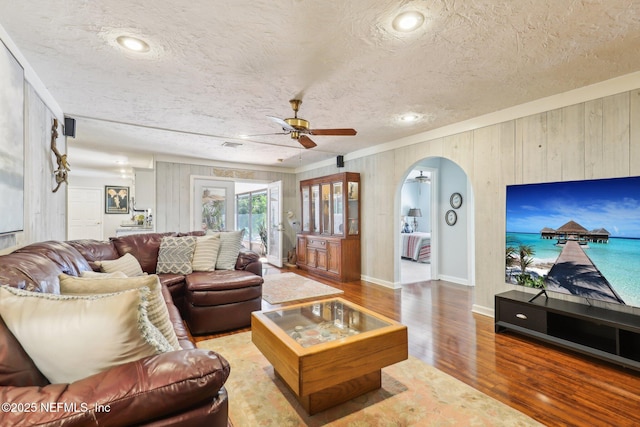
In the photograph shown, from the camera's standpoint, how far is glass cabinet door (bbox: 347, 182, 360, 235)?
5.41 metres

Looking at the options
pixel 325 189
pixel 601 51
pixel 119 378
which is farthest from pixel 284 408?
pixel 325 189

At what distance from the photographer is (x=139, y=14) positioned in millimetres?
1757

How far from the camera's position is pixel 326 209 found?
5941 mm

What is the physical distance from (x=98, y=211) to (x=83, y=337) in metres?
9.15

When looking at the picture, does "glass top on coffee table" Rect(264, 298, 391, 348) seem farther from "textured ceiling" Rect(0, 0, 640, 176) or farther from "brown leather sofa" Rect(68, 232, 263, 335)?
"textured ceiling" Rect(0, 0, 640, 176)

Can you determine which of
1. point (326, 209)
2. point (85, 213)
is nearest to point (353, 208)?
point (326, 209)

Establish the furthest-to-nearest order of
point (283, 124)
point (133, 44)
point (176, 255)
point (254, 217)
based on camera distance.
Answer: point (254, 217) → point (176, 255) → point (283, 124) → point (133, 44)

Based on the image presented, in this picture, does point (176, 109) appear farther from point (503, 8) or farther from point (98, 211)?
point (98, 211)

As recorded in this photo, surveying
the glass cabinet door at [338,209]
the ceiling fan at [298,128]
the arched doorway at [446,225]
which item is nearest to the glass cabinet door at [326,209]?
the glass cabinet door at [338,209]

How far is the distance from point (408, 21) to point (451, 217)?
4.11 m

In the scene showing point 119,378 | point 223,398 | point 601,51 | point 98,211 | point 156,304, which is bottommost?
point 223,398

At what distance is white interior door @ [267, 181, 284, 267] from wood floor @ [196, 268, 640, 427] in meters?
3.68

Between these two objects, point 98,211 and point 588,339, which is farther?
point 98,211

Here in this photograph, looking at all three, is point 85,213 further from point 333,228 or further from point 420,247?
point 420,247
